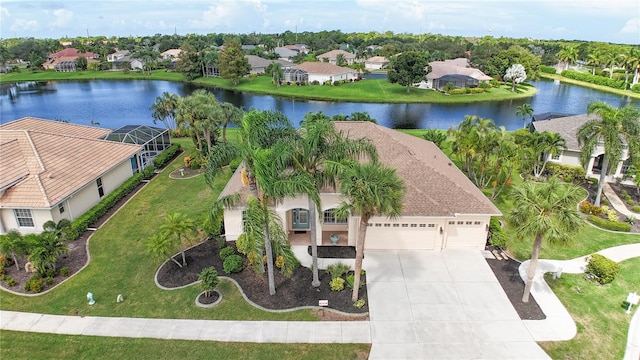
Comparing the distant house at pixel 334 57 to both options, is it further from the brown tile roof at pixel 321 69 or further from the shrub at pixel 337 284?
the shrub at pixel 337 284

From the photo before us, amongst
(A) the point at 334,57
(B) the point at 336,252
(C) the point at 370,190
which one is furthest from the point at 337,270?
(A) the point at 334,57

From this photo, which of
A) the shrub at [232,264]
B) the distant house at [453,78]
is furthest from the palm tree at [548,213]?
the distant house at [453,78]

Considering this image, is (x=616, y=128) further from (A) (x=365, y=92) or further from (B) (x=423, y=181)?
A: (A) (x=365, y=92)

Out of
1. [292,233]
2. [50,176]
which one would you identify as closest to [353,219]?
[292,233]

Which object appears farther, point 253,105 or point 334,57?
point 334,57

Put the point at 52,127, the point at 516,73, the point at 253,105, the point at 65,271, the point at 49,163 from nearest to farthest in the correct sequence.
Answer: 1. the point at 65,271
2. the point at 49,163
3. the point at 52,127
4. the point at 253,105
5. the point at 516,73

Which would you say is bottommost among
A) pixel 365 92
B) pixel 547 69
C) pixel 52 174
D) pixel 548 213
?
pixel 365 92

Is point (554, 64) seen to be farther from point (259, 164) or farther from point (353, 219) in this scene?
point (259, 164)

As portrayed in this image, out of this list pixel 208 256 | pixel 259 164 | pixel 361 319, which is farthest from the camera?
pixel 208 256
